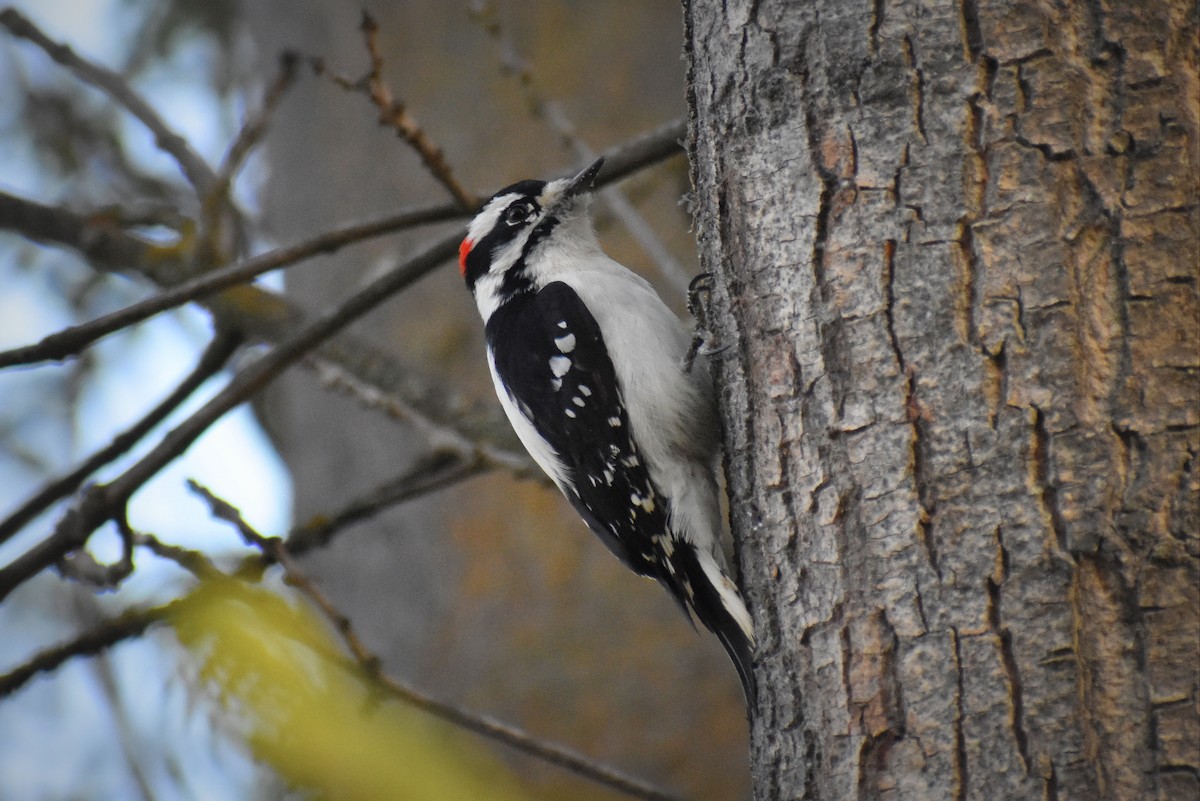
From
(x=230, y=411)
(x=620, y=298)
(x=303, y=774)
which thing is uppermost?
(x=620, y=298)

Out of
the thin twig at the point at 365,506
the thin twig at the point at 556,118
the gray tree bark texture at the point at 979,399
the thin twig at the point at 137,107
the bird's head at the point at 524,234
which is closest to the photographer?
the gray tree bark texture at the point at 979,399

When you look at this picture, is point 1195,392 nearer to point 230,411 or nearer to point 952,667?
point 952,667

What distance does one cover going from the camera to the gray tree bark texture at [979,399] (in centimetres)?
159

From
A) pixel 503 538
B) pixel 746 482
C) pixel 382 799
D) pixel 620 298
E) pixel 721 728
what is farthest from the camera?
pixel 503 538

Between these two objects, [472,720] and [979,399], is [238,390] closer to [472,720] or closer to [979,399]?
[472,720]

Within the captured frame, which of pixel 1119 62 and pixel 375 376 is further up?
pixel 375 376

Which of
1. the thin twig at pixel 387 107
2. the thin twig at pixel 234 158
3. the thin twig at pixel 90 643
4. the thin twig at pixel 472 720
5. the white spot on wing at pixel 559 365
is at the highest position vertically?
the thin twig at pixel 234 158

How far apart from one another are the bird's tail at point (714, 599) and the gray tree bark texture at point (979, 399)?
0.45 metres

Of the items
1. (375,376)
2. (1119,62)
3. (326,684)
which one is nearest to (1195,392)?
(1119,62)

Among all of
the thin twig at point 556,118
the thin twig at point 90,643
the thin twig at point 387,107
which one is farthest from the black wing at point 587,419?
the thin twig at point 90,643

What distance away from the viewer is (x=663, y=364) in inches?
119

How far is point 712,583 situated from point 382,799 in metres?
0.98

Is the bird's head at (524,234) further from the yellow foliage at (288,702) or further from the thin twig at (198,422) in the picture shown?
the yellow foliage at (288,702)

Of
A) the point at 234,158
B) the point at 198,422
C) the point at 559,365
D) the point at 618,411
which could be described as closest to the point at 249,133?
Answer: the point at 234,158
